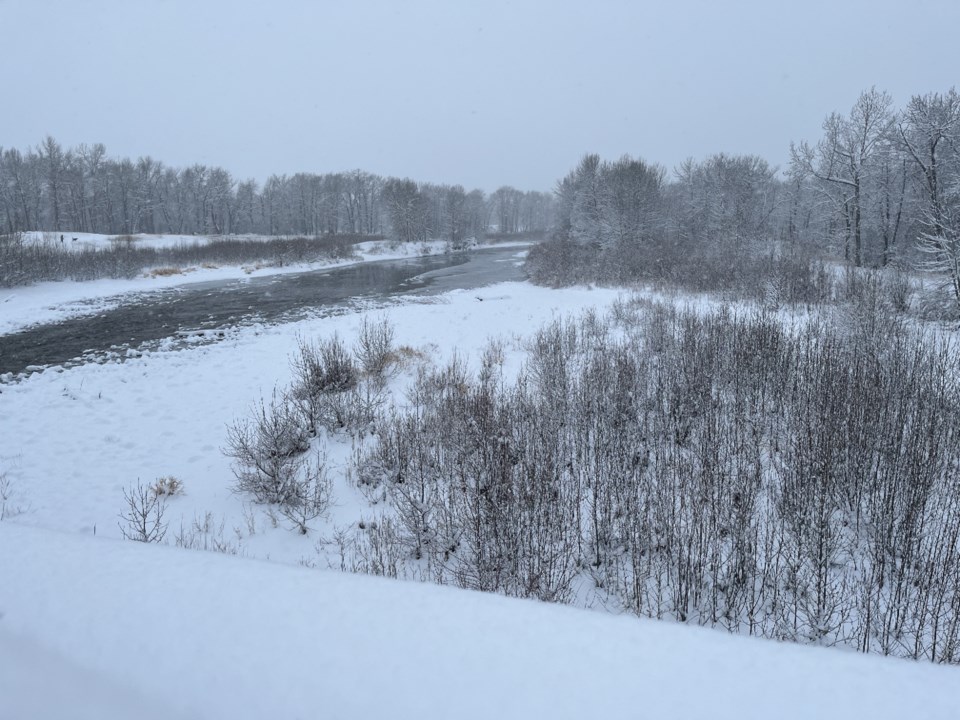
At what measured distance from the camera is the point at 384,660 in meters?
1.92

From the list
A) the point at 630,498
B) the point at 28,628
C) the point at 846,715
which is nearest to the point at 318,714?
the point at 28,628

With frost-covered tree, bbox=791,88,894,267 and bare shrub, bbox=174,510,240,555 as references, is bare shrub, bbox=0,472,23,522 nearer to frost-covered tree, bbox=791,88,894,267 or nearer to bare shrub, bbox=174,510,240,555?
bare shrub, bbox=174,510,240,555

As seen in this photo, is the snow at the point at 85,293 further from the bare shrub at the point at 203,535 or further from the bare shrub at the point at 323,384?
the bare shrub at the point at 203,535

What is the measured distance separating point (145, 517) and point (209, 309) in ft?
57.0

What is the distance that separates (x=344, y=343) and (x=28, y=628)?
11.5 metres

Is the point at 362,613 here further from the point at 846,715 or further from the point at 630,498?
the point at 630,498

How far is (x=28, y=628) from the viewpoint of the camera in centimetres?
206

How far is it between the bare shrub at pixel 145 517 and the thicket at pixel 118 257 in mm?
24995

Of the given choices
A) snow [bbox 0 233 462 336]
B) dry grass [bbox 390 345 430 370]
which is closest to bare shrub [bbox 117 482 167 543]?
dry grass [bbox 390 345 430 370]

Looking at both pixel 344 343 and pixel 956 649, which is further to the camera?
pixel 344 343

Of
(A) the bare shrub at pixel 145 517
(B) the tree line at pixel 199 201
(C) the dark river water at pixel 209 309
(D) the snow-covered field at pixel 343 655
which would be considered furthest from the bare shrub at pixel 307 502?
(B) the tree line at pixel 199 201

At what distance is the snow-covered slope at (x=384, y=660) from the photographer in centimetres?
174

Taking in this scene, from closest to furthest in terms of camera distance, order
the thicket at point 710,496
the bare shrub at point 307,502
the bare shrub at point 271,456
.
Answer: the thicket at point 710,496 < the bare shrub at point 307,502 < the bare shrub at point 271,456

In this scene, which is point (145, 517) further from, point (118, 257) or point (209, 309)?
point (118, 257)
